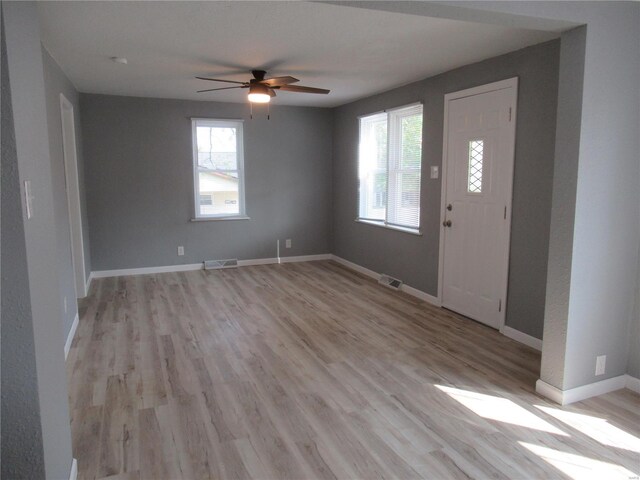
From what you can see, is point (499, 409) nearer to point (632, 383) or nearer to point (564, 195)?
point (632, 383)

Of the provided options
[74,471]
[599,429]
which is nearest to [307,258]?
[599,429]

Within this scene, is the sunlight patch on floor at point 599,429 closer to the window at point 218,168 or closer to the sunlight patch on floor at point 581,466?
the sunlight patch on floor at point 581,466

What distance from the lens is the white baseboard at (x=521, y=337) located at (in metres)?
3.61

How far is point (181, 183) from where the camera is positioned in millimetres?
6352

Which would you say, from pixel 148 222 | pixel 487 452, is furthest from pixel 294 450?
pixel 148 222

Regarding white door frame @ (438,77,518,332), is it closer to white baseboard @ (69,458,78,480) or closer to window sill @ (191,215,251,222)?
window sill @ (191,215,251,222)

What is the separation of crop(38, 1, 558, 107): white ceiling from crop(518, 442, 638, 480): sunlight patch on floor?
2.61m

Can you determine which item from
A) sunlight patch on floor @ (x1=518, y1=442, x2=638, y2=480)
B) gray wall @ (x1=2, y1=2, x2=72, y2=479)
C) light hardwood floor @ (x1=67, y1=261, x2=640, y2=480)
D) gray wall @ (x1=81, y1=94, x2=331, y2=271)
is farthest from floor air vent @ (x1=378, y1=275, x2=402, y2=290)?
gray wall @ (x1=2, y1=2, x2=72, y2=479)

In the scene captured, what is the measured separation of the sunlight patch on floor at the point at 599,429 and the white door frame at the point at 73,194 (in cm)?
447

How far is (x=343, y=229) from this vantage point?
694cm

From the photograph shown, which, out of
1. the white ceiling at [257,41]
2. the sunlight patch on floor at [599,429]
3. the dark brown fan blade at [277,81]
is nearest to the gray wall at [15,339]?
the white ceiling at [257,41]

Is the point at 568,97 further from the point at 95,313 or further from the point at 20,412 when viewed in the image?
the point at 95,313

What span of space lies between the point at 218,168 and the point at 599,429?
17.9 ft

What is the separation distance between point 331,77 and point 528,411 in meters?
3.59
